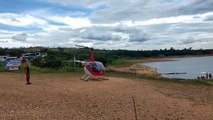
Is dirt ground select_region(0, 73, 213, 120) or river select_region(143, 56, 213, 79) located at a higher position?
dirt ground select_region(0, 73, 213, 120)

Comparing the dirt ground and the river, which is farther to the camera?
the river

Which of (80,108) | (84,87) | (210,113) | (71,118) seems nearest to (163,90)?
(84,87)

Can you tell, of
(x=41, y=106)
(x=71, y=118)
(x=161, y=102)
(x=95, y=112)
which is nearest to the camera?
(x=71, y=118)

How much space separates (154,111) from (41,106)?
16.0 feet

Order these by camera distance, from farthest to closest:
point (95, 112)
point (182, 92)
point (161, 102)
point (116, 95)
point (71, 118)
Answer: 1. point (182, 92)
2. point (116, 95)
3. point (161, 102)
4. point (95, 112)
5. point (71, 118)

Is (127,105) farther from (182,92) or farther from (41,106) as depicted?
(182,92)

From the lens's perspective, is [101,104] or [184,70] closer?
[101,104]

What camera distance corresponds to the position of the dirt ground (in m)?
15.6

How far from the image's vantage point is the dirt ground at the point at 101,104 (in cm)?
1560

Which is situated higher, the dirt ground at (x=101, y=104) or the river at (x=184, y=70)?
the dirt ground at (x=101, y=104)

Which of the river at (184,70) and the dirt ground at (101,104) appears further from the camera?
the river at (184,70)

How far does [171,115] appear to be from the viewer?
16.7 metres

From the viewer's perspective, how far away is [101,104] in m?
18.4

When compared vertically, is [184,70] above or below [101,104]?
below
